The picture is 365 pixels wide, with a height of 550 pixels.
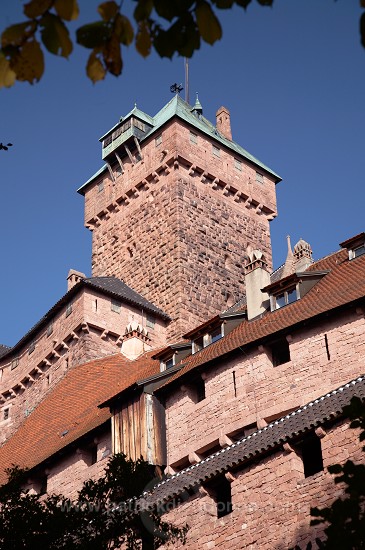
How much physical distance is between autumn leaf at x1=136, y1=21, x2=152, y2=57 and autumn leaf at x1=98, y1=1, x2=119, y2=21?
16 cm

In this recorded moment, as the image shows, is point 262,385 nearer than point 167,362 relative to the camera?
Yes

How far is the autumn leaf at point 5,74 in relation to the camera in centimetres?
537

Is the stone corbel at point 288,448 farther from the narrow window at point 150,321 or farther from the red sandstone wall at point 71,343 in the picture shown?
the narrow window at point 150,321

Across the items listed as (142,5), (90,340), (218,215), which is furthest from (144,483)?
(218,215)

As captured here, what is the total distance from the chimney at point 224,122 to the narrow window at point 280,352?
2724cm

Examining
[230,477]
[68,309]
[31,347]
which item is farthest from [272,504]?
[31,347]

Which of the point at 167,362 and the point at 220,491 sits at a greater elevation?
the point at 167,362

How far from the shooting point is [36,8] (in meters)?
5.34

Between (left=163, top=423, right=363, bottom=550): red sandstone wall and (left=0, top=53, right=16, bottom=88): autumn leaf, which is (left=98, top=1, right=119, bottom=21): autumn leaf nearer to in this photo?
(left=0, top=53, right=16, bottom=88): autumn leaf

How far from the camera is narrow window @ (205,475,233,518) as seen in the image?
66.6 feet

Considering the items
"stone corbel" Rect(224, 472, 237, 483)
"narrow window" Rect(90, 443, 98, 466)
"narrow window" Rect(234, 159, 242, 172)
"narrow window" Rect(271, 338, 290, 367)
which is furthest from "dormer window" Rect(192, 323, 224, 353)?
"narrow window" Rect(234, 159, 242, 172)

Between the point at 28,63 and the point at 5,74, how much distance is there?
0.44 feet

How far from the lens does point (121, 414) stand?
85.8 ft

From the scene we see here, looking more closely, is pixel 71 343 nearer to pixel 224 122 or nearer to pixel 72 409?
pixel 72 409
